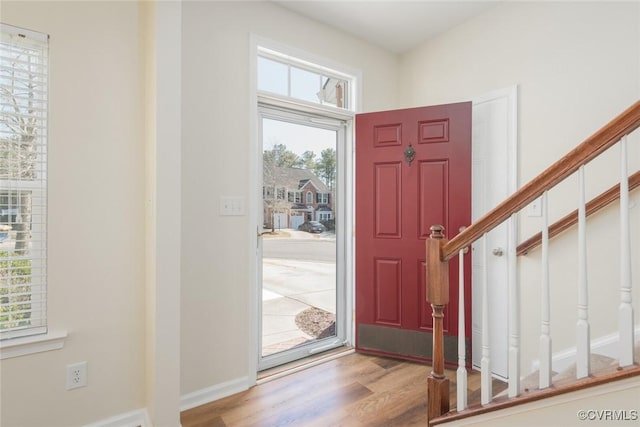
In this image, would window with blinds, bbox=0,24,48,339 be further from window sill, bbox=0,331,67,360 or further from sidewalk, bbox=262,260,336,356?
sidewalk, bbox=262,260,336,356

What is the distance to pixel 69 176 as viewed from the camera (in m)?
1.66

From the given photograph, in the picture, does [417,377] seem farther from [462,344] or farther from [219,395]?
[219,395]

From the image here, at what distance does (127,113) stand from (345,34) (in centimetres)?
184

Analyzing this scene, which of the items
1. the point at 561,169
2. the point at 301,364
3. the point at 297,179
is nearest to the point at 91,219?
the point at 297,179

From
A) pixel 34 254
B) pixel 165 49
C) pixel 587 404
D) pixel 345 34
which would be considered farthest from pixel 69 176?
pixel 587 404

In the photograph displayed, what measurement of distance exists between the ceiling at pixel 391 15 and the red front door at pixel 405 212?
0.69 metres

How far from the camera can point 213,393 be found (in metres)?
2.07

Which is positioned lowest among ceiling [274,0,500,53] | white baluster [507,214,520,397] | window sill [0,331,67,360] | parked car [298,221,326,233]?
window sill [0,331,67,360]

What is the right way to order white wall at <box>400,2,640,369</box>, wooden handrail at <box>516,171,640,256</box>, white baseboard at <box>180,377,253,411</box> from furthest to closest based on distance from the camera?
1. white baseboard at <box>180,377,253,411</box>
2. white wall at <box>400,2,640,369</box>
3. wooden handrail at <box>516,171,640,256</box>

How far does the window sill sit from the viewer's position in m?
1.51

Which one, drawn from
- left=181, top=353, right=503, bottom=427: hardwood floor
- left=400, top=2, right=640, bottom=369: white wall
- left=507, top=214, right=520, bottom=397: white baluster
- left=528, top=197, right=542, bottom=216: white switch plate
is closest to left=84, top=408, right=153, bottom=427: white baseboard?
left=181, top=353, right=503, bottom=427: hardwood floor

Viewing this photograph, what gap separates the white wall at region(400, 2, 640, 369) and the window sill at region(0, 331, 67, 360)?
9.10 feet

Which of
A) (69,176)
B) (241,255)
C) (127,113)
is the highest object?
(127,113)

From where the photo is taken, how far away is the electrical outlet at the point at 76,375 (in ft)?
5.46
